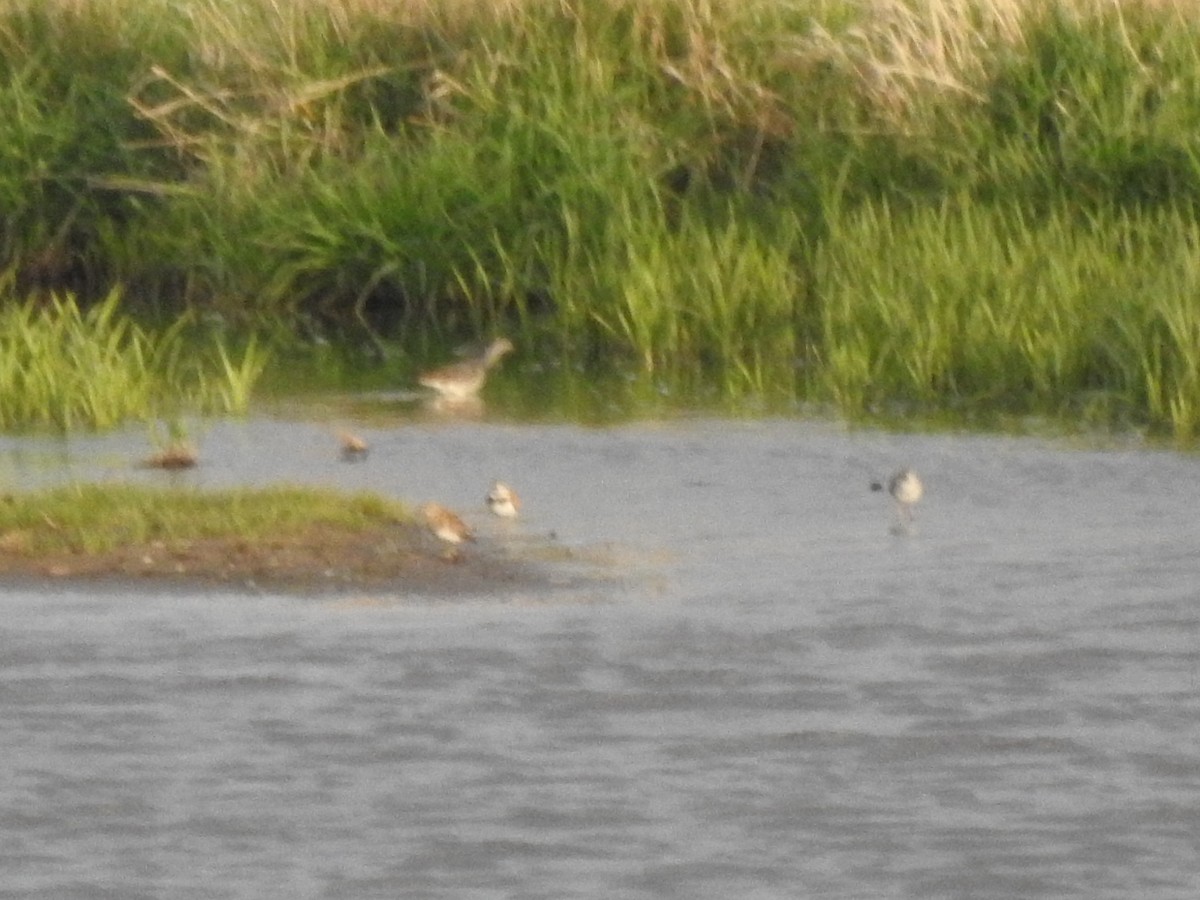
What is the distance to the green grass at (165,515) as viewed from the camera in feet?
32.6

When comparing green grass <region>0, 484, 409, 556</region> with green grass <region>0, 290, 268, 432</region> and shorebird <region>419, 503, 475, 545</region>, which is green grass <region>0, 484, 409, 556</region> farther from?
green grass <region>0, 290, 268, 432</region>

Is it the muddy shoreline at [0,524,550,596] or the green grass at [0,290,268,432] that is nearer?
the muddy shoreline at [0,524,550,596]

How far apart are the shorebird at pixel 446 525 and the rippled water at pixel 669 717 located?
0.32 meters

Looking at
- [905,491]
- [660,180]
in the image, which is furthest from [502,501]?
[660,180]

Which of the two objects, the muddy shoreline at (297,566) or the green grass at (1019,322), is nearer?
the muddy shoreline at (297,566)

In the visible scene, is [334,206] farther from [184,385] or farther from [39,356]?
[39,356]

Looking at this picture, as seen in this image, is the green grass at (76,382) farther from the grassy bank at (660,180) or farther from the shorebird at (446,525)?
the grassy bank at (660,180)

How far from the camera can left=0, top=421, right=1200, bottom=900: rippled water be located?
22.4ft

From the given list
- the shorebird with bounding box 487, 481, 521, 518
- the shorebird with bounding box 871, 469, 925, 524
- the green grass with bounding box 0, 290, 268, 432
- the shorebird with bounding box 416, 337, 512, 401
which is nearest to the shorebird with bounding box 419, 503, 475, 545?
the shorebird with bounding box 487, 481, 521, 518

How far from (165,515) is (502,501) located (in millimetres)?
1148

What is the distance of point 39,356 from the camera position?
41.4 feet

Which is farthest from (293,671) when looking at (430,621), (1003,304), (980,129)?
(980,129)

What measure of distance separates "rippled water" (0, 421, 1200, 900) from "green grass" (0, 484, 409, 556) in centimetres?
46

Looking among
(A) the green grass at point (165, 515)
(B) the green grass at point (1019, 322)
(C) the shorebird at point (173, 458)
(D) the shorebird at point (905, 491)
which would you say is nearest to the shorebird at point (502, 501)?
(A) the green grass at point (165, 515)
